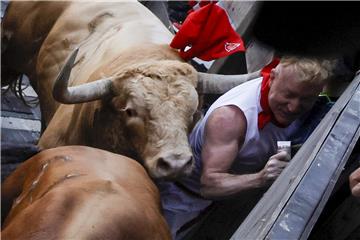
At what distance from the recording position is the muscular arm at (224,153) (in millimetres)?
3307

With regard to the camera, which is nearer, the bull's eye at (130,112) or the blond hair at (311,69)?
the blond hair at (311,69)

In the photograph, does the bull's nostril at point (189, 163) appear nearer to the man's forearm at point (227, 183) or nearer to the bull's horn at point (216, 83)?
the man's forearm at point (227, 183)

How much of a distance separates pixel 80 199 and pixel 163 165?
1131 mm

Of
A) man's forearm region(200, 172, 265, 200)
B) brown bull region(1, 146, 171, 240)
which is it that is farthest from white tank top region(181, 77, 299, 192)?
brown bull region(1, 146, 171, 240)

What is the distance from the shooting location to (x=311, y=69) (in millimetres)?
3260

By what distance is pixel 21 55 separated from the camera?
6.25 metres

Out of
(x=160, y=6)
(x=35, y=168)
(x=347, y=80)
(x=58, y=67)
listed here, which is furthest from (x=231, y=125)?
(x=160, y=6)

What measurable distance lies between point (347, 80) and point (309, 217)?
5.57 ft

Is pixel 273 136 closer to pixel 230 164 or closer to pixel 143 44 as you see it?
pixel 230 164

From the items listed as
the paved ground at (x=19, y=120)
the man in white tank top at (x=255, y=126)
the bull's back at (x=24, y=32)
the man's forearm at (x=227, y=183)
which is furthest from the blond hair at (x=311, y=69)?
the bull's back at (x=24, y=32)

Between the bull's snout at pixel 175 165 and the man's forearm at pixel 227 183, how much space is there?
0.46 feet

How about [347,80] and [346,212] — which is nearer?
[346,212]

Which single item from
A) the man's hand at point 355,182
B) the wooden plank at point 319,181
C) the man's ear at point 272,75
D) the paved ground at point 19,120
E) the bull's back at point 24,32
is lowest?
the paved ground at point 19,120

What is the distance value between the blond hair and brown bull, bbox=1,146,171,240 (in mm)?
784
